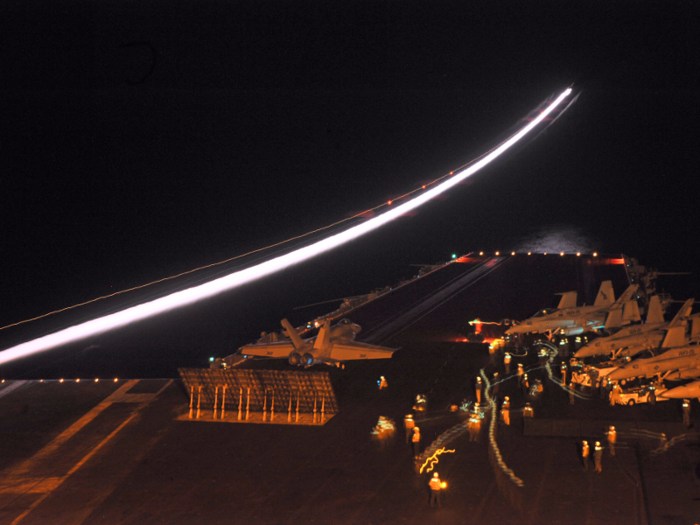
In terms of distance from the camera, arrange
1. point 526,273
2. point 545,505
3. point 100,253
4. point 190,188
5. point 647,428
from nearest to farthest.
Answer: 1. point 545,505
2. point 647,428
3. point 526,273
4. point 100,253
5. point 190,188

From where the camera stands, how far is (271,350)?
2923cm

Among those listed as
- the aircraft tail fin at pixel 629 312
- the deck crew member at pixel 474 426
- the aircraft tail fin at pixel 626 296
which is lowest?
the deck crew member at pixel 474 426

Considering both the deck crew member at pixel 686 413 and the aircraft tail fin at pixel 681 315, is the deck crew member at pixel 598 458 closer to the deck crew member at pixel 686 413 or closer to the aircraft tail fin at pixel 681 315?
the deck crew member at pixel 686 413

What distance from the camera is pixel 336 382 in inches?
1028

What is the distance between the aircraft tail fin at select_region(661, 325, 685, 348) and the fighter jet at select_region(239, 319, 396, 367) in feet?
42.0

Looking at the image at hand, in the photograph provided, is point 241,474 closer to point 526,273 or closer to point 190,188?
point 526,273

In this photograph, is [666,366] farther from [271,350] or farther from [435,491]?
[271,350]

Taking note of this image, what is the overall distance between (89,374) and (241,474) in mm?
23342

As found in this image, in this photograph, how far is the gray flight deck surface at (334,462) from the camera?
49.8 feet

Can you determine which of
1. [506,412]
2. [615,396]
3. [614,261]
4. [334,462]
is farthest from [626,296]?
[614,261]

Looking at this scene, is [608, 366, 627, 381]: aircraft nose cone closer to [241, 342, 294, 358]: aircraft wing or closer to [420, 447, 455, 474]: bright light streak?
[420, 447, 455, 474]: bright light streak

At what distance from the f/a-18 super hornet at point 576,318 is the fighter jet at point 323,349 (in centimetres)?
866

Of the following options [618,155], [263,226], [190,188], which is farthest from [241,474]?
[618,155]

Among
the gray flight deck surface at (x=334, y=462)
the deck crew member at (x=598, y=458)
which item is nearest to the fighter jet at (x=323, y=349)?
the gray flight deck surface at (x=334, y=462)
